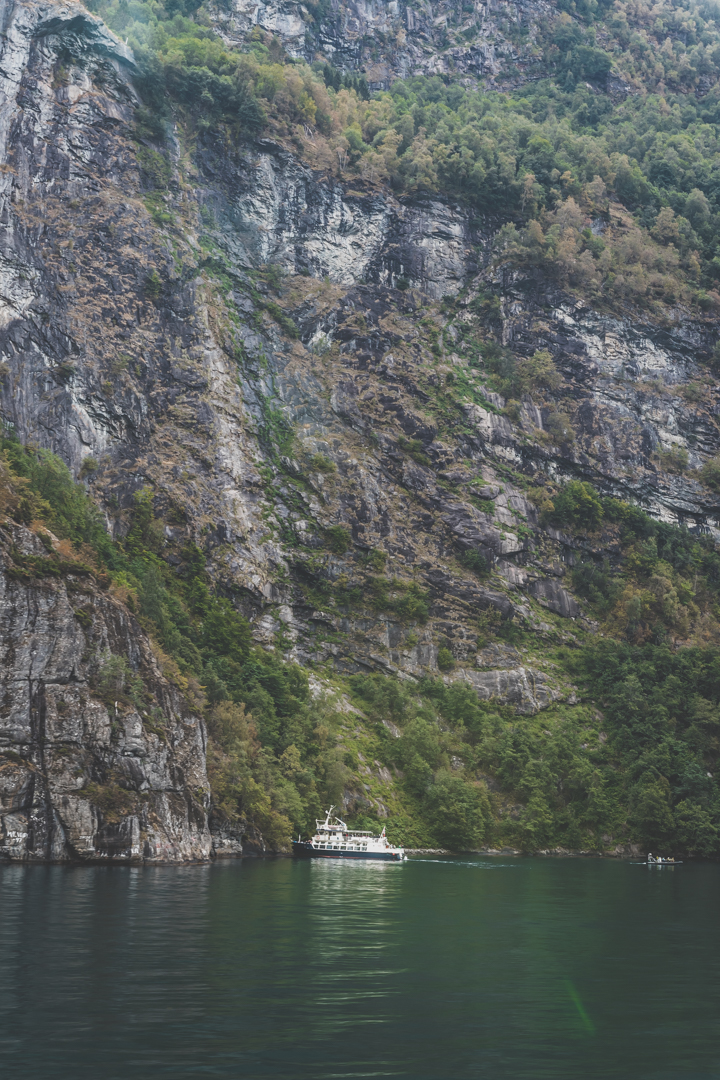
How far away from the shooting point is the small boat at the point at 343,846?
81.8 meters

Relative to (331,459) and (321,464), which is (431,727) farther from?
(331,459)

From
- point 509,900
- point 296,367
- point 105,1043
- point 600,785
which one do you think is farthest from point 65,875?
point 296,367

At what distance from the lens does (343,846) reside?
82750mm

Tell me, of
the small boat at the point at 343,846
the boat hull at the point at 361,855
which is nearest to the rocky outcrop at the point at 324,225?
the small boat at the point at 343,846

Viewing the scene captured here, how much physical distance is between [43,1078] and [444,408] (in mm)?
129171

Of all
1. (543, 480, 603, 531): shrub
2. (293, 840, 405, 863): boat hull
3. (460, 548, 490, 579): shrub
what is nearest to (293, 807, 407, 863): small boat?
(293, 840, 405, 863): boat hull

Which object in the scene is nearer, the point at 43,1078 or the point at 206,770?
the point at 43,1078

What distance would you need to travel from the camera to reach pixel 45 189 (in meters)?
119

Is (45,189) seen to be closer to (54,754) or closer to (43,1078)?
(54,754)

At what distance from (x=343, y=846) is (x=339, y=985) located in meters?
60.5

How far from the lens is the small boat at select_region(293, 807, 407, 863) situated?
81.8 m

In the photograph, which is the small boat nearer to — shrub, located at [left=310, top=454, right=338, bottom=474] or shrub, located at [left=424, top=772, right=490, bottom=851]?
shrub, located at [left=424, top=772, right=490, bottom=851]

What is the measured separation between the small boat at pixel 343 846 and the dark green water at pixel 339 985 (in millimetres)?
34516

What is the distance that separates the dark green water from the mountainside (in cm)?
2276
